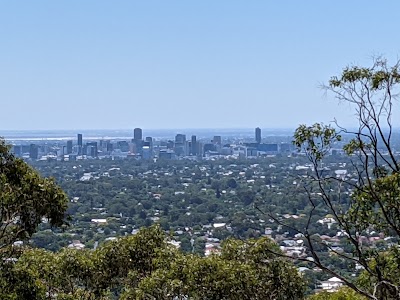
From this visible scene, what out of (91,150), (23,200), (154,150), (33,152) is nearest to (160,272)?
(23,200)

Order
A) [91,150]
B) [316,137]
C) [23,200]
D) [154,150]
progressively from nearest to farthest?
[23,200] < [316,137] < [91,150] < [154,150]

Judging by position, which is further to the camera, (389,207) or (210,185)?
(210,185)

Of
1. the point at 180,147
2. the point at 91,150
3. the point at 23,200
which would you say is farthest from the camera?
the point at 180,147

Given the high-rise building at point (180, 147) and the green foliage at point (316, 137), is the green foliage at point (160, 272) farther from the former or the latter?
the high-rise building at point (180, 147)

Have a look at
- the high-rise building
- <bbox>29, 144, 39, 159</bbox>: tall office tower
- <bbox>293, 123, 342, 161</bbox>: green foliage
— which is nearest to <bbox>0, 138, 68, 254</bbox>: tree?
<bbox>293, 123, 342, 161</bbox>: green foliage

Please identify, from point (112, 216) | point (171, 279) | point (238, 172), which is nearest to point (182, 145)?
point (238, 172)

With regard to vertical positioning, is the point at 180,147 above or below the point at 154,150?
above

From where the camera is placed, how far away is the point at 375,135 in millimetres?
6676

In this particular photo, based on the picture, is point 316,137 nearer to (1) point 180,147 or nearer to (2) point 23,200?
(2) point 23,200

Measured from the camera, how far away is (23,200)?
600 cm

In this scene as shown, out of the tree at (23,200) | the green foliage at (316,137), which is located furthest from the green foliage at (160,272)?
the green foliage at (316,137)

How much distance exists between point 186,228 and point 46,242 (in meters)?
16.8

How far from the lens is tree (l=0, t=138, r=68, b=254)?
19.6 ft

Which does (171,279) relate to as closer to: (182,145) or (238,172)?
(238,172)
